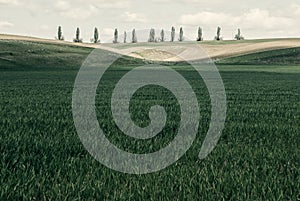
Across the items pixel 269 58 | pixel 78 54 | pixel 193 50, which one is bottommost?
pixel 193 50

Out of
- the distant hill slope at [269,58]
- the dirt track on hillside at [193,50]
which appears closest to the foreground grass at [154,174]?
the distant hill slope at [269,58]

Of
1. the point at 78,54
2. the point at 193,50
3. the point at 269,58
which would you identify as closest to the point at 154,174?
the point at 78,54

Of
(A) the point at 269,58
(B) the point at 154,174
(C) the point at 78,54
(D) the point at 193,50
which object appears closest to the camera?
(B) the point at 154,174

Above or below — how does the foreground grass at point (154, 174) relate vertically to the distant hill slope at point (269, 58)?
above

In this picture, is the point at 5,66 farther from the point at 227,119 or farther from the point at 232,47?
the point at 232,47

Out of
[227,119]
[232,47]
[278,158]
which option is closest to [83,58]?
[232,47]

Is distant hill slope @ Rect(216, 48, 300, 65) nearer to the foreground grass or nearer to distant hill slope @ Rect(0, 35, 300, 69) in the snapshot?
distant hill slope @ Rect(0, 35, 300, 69)

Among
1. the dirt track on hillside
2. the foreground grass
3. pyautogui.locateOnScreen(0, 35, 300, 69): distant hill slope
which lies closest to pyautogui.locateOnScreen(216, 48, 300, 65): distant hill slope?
pyautogui.locateOnScreen(0, 35, 300, 69): distant hill slope

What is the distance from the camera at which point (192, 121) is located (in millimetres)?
13172

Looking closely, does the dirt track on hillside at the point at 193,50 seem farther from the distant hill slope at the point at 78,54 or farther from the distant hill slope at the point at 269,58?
the distant hill slope at the point at 269,58

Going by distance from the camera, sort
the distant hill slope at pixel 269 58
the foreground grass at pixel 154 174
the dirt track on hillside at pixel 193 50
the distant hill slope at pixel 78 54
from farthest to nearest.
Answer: the dirt track on hillside at pixel 193 50 → the distant hill slope at pixel 269 58 → the distant hill slope at pixel 78 54 → the foreground grass at pixel 154 174

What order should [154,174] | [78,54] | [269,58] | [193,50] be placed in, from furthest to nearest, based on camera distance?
[193,50] < [269,58] < [78,54] < [154,174]

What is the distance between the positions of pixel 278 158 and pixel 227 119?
6194 mm

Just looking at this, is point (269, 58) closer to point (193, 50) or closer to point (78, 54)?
point (193, 50)
